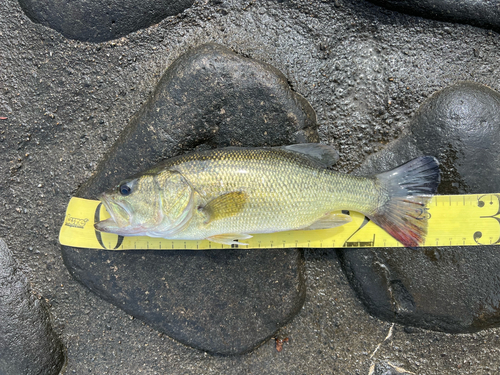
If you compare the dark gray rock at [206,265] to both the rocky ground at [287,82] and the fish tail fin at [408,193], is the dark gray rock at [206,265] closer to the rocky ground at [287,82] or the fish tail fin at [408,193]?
the rocky ground at [287,82]

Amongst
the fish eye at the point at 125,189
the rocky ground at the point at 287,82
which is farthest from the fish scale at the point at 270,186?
the rocky ground at the point at 287,82

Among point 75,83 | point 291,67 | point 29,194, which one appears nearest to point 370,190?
point 291,67

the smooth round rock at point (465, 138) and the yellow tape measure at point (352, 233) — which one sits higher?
the smooth round rock at point (465, 138)

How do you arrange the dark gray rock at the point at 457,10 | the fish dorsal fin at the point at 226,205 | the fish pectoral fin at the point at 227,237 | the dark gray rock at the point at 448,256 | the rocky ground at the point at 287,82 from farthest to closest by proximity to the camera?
the rocky ground at the point at 287,82 → the dark gray rock at the point at 457,10 → the dark gray rock at the point at 448,256 → the fish pectoral fin at the point at 227,237 → the fish dorsal fin at the point at 226,205

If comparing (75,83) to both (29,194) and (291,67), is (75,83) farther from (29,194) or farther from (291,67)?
(291,67)

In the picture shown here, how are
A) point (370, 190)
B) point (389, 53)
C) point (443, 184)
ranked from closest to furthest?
point (370, 190), point (443, 184), point (389, 53)

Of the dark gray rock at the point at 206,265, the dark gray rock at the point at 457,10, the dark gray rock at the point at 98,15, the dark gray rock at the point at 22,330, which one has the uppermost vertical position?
the dark gray rock at the point at 457,10

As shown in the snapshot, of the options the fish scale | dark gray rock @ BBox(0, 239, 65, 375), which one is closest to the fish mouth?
the fish scale

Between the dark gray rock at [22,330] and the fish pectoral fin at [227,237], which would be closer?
the fish pectoral fin at [227,237]
